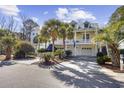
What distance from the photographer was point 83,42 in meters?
21.4

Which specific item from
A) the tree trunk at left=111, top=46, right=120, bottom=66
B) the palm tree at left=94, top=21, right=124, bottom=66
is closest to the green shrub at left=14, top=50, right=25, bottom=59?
the palm tree at left=94, top=21, right=124, bottom=66

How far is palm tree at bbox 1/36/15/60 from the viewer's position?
14.6 meters

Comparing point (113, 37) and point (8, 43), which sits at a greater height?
point (113, 37)

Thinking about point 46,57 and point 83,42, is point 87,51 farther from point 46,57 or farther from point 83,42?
point 46,57

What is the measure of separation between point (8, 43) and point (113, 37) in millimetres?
7217

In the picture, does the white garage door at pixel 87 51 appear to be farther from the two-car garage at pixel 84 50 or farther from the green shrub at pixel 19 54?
the green shrub at pixel 19 54

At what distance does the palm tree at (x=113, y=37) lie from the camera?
1124 cm

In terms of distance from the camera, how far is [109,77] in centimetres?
921

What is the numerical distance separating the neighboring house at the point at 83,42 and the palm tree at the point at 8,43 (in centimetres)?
603

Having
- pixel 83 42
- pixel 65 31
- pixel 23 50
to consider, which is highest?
pixel 65 31

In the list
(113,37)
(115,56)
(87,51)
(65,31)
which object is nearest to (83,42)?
(87,51)

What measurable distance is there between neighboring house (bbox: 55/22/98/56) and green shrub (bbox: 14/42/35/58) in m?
4.67

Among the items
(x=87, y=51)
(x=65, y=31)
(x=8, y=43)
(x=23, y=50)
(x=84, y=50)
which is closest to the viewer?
(x=8, y=43)
